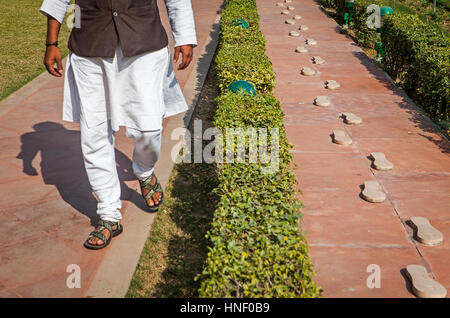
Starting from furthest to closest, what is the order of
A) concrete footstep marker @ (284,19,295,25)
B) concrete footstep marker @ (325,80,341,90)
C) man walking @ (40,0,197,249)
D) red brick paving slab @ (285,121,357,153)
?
concrete footstep marker @ (284,19,295,25), concrete footstep marker @ (325,80,341,90), red brick paving slab @ (285,121,357,153), man walking @ (40,0,197,249)

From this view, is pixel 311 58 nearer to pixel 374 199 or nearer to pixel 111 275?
pixel 374 199

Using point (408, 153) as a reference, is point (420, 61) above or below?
above

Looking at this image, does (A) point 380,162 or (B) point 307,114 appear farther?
(B) point 307,114

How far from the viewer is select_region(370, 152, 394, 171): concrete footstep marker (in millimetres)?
4570

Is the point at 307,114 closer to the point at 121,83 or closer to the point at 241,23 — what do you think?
the point at 241,23

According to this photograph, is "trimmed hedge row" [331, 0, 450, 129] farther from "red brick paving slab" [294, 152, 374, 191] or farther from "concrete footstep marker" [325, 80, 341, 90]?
"red brick paving slab" [294, 152, 374, 191]

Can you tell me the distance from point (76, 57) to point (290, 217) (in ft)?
5.69

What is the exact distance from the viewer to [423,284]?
3.02m

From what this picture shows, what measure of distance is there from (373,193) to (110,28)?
8.20 feet

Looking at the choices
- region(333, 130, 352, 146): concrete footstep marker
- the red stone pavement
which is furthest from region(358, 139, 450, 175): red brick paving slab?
the red stone pavement

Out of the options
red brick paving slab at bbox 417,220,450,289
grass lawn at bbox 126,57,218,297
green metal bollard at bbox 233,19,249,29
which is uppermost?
green metal bollard at bbox 233,19,249,29

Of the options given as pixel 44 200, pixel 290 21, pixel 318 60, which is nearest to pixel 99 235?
pixel 44 200

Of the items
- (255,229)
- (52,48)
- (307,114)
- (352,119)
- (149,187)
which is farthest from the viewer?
(307,114)

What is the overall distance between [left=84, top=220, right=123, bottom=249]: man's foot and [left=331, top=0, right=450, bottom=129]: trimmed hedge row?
398 centimetres
